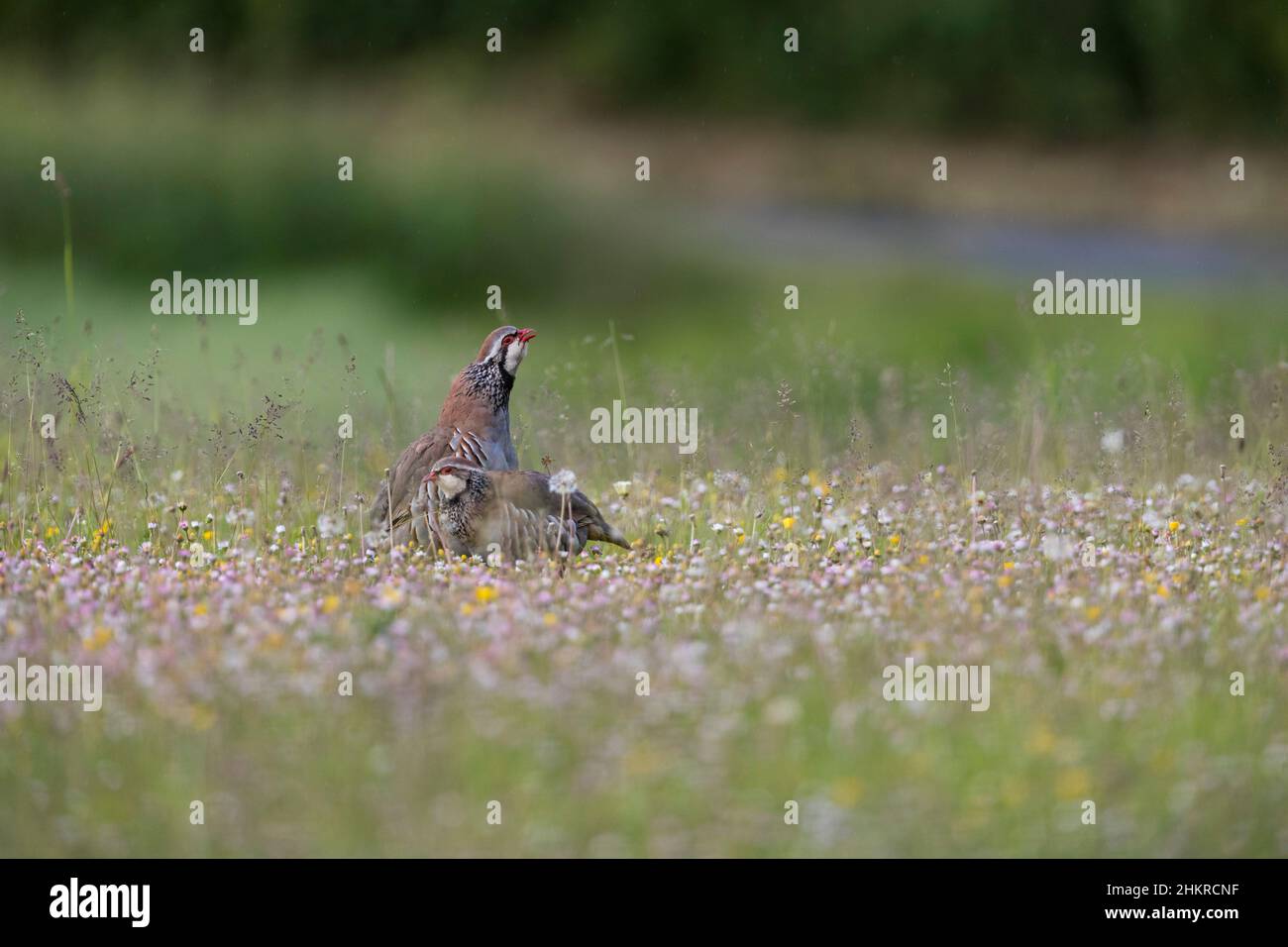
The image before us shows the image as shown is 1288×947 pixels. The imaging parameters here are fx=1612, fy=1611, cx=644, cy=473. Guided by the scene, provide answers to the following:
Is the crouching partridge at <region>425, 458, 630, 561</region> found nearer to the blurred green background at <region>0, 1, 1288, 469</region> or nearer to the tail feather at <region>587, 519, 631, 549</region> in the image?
the tail feather at <region>587, 519, 631, 549</region>

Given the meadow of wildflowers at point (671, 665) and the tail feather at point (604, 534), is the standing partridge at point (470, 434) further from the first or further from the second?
the tail feather at point (604, 534)

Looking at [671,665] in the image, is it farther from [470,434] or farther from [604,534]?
[470,434]

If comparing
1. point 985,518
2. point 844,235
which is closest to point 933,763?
point 985,518

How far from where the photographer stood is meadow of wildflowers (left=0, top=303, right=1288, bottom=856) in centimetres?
436

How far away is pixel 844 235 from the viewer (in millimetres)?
21172

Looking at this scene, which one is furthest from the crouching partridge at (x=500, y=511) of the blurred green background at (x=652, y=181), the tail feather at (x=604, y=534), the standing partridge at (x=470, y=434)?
the blurred green background at (x=652, y=181)

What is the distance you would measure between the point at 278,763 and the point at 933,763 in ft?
6.06

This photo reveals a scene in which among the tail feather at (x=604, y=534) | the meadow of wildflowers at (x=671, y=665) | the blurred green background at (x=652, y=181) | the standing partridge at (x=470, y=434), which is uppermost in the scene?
the blurred green background at (x=652, y=181)

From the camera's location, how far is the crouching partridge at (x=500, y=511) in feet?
22.7

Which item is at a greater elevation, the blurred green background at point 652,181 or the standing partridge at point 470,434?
the blurred green background at point 652,181

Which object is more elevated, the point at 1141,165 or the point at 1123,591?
the point at 1141,165

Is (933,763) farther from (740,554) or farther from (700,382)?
(700,382)

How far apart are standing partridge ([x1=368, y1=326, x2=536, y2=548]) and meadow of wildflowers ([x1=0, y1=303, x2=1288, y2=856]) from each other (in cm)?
31

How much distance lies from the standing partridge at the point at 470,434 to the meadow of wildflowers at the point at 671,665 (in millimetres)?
314
